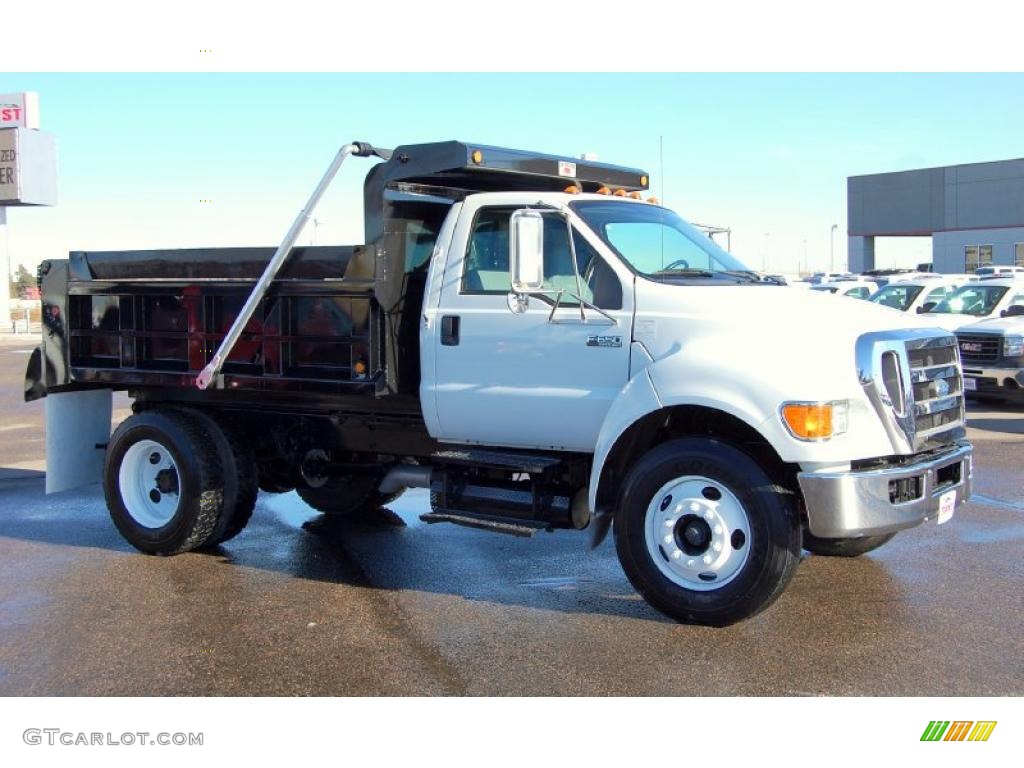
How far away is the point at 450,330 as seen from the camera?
6414 mm

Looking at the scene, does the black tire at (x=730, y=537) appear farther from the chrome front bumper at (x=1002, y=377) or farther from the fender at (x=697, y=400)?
the chrome front bumper at (x=1002, y=377)

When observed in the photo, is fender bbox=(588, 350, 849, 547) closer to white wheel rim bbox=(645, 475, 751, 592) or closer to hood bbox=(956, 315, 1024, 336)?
white wheel rim bbox=(645, 475, 751, 592)

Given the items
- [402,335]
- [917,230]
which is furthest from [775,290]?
[917,230]

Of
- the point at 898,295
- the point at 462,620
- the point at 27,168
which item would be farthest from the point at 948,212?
the point at 462,620

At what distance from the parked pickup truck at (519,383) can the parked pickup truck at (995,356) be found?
360 inches

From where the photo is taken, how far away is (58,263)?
7.92 m

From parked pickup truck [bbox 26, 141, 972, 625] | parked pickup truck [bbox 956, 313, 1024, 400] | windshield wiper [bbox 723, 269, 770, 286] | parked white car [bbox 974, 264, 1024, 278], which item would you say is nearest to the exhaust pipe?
parked pickup truck [bbox 26, 141, 972, 625]

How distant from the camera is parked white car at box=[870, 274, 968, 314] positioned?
18.6 metres

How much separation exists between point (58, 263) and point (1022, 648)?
268 inches

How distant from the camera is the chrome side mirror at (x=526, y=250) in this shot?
5777 mm

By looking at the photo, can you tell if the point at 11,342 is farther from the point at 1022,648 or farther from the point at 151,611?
the point at 1022,648

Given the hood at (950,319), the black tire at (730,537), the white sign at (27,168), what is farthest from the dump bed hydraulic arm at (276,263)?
the white sign at (27,168)

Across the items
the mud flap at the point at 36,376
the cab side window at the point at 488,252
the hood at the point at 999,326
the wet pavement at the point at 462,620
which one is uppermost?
the cab side window at the point at 488,252

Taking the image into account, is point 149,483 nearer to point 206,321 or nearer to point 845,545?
point 206,321
